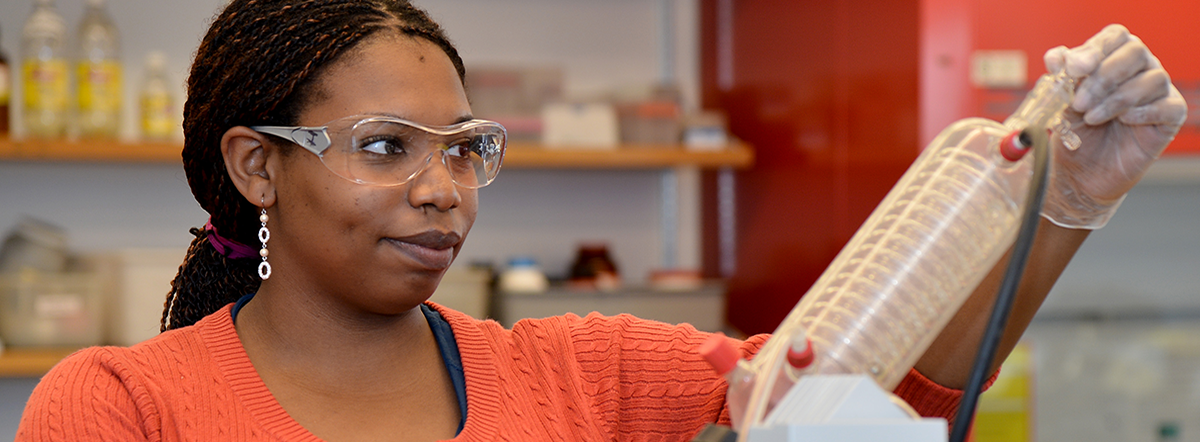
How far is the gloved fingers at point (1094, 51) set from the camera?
858 mm

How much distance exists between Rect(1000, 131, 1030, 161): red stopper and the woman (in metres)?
0.14

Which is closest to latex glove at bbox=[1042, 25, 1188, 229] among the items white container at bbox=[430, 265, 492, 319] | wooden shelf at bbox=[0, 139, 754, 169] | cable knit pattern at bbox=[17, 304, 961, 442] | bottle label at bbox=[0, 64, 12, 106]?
cable knit pattern at bbox=[17, 304, 961, 442]

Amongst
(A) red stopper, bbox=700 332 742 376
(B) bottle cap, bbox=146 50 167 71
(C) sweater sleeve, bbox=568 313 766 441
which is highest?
(B) bottle cap, bbox=146 50 167 71

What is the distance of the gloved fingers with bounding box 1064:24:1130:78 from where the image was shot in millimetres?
858

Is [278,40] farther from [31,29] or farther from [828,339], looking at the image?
[31,29]

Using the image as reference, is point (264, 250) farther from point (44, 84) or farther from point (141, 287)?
point (44, 84)

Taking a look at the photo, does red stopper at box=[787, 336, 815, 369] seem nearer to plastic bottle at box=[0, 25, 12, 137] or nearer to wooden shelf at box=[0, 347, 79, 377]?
wooden shelf at box=[0, 347, 79, 377]

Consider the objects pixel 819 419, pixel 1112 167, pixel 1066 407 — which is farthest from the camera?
pixel 1066 407

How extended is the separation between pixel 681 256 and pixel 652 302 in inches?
16.8

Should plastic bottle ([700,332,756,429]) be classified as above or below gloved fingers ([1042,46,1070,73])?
below

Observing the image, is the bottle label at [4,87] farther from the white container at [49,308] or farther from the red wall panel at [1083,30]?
the red wall panel at [1083,30]

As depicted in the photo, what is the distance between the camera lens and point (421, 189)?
3.15 ft

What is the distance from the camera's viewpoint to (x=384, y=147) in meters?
0.96

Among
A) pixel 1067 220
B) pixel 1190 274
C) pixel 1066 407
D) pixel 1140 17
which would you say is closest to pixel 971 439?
pixel 1066 407
